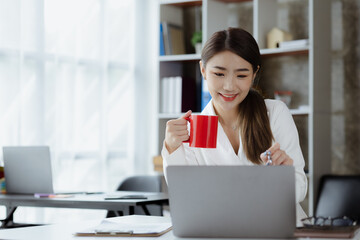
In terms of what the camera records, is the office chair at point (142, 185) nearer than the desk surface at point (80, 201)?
No

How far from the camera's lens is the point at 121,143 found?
504 cm

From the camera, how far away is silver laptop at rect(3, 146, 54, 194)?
323 cm

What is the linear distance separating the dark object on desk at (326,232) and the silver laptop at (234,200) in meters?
0.06

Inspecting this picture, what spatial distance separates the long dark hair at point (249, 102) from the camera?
2156mm

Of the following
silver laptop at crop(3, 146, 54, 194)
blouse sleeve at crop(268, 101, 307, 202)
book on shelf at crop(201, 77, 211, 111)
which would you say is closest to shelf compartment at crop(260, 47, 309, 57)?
book on shelf at crop(201, 77, 211, 111)

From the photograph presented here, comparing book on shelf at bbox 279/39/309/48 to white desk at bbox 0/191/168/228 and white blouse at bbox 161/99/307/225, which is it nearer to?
white desk at bbox 0/191/168/228

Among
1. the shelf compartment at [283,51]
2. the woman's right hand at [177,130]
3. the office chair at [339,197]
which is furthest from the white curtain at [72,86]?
the woman's right hand at [177,130]

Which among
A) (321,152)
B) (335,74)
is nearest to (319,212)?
(321,152)

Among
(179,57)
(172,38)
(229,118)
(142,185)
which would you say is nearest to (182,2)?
(172,38)

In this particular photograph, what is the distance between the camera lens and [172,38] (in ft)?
15.7

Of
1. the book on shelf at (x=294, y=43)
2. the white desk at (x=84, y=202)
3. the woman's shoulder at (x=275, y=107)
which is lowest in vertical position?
the white desk at (x=84, y=202)

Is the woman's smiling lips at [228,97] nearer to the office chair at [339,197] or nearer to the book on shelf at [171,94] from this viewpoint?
the office chair at [339,197]

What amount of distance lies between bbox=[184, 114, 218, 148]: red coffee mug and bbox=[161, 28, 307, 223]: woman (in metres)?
0.11

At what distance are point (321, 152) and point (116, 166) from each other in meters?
1.73
